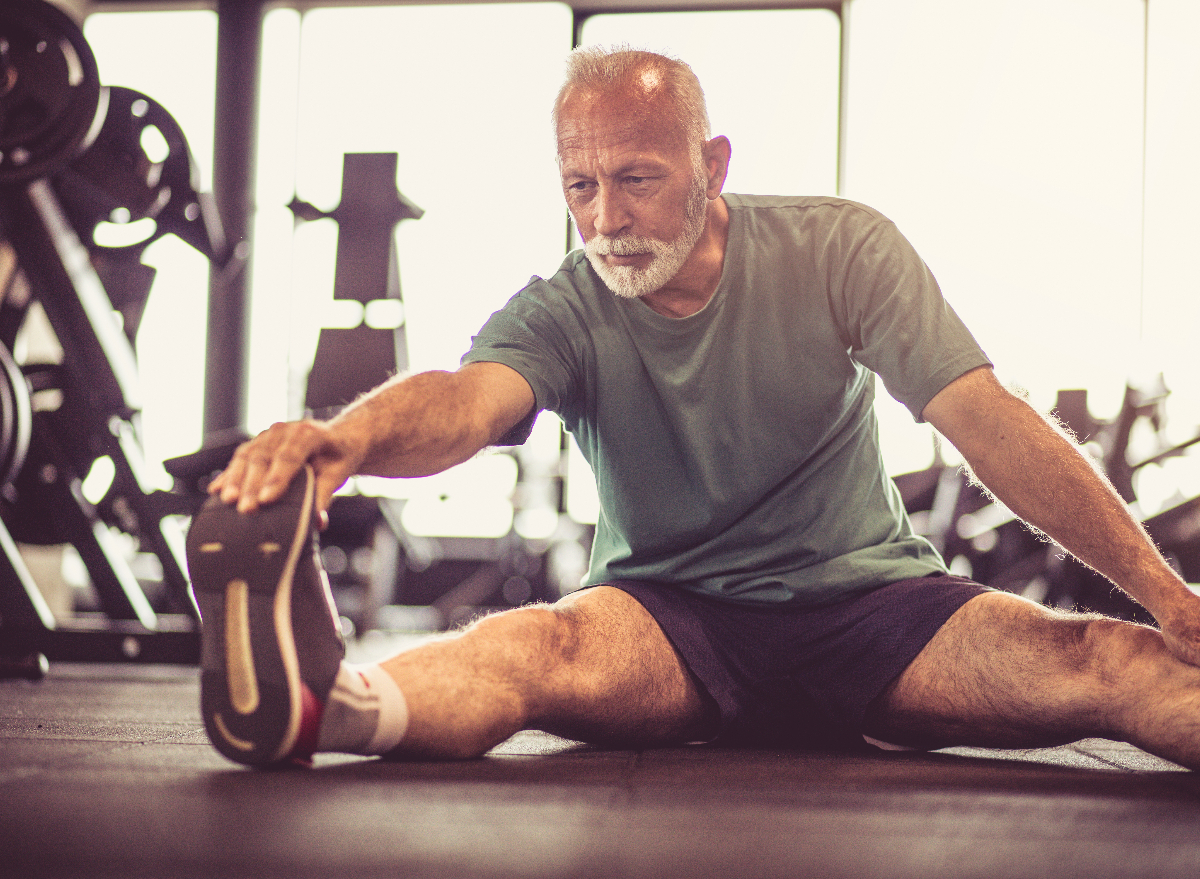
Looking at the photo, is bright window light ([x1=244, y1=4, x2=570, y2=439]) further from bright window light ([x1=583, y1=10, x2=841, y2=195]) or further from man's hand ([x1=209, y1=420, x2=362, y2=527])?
man's hand ([x1=209, y1=420, x2=362, y2=527])

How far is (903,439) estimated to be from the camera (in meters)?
5.51

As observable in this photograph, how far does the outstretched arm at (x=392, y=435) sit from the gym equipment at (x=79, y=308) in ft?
6.00

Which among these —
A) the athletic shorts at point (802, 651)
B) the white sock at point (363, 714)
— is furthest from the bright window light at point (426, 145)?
the white sock at point (363, 714)

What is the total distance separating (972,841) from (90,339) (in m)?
2.85

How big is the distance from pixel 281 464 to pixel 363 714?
0.92 ft

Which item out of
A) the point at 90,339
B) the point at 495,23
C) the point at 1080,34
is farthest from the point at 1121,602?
the point at 495,23

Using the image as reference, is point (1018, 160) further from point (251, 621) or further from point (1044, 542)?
point (251, 621)

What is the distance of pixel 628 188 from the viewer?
151 cm

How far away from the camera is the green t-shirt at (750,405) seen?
59.4 inches

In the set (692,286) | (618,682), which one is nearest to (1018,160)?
(692,286)

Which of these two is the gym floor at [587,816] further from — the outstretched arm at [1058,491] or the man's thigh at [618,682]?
the outstretched arm at [1058,491]

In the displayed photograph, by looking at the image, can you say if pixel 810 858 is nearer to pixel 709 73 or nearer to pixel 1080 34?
pixel 709 73

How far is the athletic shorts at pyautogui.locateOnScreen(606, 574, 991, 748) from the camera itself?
1.42 meters

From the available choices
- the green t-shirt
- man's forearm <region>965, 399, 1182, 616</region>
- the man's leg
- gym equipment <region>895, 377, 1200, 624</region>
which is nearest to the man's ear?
the green t-shirt
